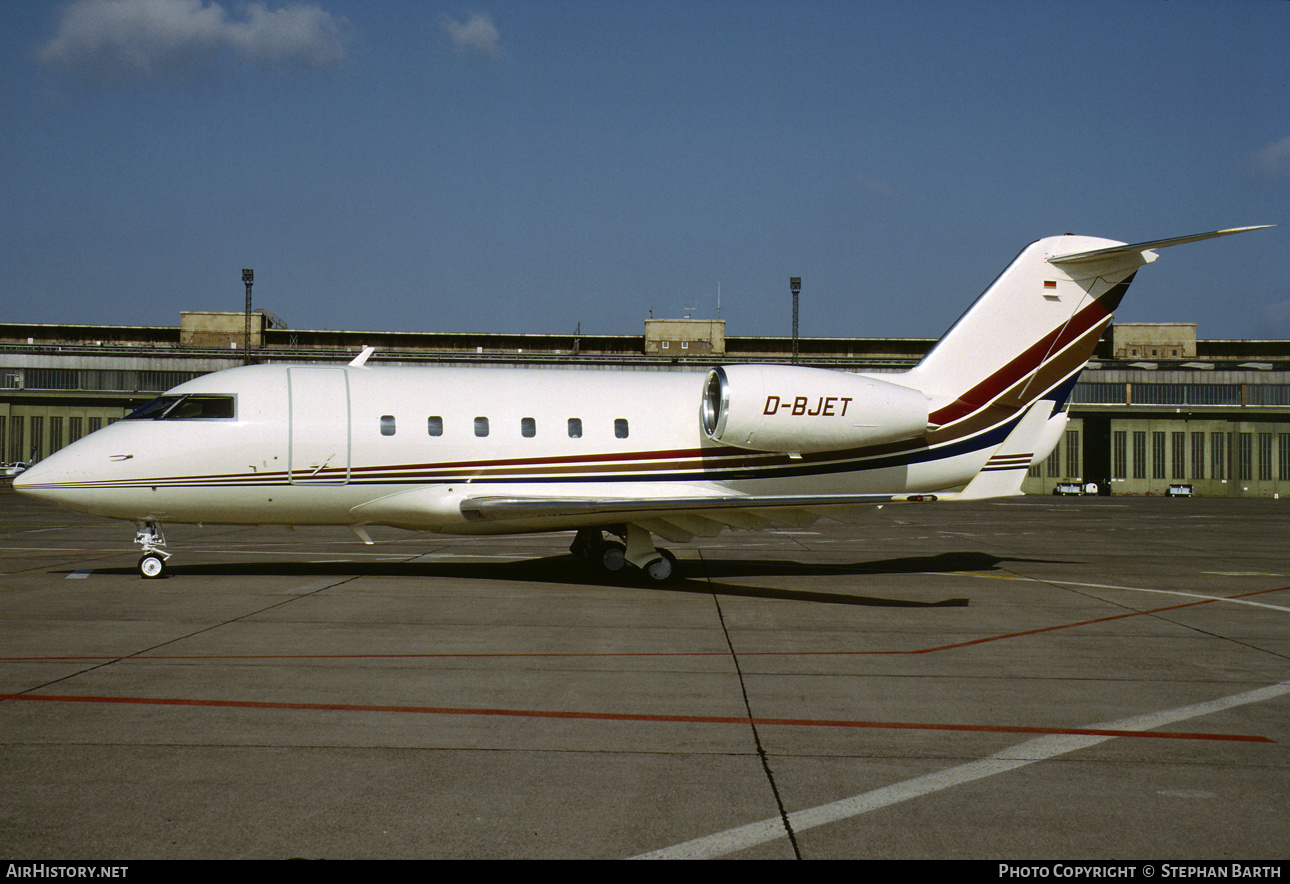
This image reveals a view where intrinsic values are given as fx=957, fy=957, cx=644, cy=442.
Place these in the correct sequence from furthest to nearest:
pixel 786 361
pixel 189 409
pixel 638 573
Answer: pixel 786 361 < pixel 638 573 < pixel 189 409

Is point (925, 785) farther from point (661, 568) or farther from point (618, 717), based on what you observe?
point (661, 568)

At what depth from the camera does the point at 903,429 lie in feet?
54.3

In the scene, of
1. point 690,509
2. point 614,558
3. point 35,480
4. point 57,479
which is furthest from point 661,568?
point 35,480

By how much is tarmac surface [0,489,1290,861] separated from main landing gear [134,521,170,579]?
0.28 metres

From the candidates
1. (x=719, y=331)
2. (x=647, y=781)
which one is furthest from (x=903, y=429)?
(x=719, y=331)

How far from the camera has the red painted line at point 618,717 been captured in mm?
7484

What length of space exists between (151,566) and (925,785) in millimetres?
13585

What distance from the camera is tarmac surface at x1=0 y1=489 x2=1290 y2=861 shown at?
211 inches

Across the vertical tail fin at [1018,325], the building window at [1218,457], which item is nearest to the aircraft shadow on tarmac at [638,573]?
the vertical tail fin at [1018,325]

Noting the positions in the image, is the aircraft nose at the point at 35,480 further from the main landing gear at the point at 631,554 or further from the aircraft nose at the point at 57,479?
the main landing gear at the point at 631,554

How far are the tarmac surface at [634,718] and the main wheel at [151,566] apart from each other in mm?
232

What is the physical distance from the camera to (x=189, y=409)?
607 inches

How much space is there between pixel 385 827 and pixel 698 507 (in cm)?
998

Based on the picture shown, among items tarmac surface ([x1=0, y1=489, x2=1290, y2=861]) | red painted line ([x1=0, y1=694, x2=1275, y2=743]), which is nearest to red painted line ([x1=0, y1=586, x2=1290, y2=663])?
tarmac surface ([x1=0, y1=489, x2=1290, y2=861])
